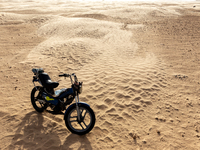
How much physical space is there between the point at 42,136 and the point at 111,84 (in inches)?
123

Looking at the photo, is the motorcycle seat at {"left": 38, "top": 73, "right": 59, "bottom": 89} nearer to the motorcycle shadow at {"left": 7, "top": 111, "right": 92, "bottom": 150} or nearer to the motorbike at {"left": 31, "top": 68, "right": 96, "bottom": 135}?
the motorbike at {"left": 31, "top": 68, "right": 96, "bottom": 135}

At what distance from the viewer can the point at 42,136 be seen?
11.9 feet

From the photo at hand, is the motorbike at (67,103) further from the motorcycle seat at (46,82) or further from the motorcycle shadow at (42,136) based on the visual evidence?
the motorcycle shadow at (42,136)

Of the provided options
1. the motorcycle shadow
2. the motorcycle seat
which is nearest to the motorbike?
the motorcycle seat

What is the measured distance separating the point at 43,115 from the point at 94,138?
1729 mm

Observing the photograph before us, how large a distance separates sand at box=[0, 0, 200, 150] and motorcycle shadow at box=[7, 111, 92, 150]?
0.07ft

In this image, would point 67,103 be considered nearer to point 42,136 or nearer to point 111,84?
point 42,136

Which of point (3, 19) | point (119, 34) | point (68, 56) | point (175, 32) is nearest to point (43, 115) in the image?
point (68, 56)

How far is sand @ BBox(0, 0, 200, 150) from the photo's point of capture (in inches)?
144

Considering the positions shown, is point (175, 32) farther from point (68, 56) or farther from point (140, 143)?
point (140, 143)

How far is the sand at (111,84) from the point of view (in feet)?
12.0

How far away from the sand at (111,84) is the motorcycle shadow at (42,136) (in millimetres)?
23

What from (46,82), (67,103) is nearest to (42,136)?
(67,103)

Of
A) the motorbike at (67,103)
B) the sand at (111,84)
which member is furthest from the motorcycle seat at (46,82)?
the sand at (111,84)
